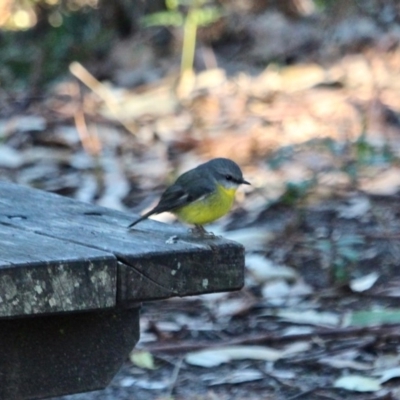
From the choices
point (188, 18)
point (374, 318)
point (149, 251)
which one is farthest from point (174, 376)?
point (188, 18)

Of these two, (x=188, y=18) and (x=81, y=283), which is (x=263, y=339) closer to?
(x=81, y=283)

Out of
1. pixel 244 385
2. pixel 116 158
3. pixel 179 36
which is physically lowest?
pixel 244 385

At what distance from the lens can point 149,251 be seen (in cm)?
270

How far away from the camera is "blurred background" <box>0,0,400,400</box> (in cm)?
461

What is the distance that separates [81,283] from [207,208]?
1636 mm

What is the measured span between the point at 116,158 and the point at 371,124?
69.8 inches

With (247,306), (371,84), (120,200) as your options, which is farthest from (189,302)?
(371,84)

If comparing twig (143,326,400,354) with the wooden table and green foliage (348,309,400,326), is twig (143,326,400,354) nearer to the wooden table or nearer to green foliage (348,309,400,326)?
green foliage (348,309,400,326)

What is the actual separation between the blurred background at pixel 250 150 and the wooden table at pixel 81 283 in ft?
4.27

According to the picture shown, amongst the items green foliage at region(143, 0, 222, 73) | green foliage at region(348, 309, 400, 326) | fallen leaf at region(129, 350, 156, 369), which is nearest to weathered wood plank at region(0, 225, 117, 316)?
fallen leaf at region(129, 350, 156, 369)

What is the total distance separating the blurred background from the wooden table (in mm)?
1302

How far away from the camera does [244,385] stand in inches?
174

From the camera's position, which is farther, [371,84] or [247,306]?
[371,84]

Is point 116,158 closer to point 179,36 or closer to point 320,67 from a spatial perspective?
point 320,67
